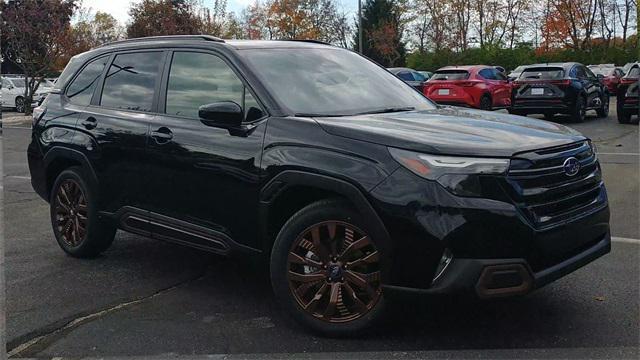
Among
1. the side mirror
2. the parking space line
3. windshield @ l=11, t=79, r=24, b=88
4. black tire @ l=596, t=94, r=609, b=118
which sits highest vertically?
windshield @ l=11, t=79, r=24, b=88

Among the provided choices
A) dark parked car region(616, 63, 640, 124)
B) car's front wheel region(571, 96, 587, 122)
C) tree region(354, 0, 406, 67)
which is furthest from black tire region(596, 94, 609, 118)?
tree region(354, 0, 406, 67)

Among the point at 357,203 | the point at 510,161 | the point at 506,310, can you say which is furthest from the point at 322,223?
the point at 506,310

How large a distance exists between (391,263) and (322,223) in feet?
1.58

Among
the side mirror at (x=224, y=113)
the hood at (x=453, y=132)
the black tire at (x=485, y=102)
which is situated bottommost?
the black tire at (x=485, y=102)

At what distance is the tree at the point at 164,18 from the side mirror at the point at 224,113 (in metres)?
28.8

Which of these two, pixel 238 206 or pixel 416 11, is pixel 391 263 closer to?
pixel 238 206

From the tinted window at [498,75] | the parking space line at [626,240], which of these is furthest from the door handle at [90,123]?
the tinted window at [498,75]

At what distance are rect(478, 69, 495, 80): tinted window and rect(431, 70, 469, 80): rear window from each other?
564mm

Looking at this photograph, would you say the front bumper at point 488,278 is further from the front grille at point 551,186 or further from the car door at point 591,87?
the car door at point 591,87

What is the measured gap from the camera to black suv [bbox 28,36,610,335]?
3.33 m

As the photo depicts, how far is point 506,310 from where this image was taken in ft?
13.6

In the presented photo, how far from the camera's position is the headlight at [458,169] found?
3.31 metres

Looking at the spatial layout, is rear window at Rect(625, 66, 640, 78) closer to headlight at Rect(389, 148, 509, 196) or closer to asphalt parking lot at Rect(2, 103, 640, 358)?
asphalt parking lot at Rect(2, 103, 640, 358)

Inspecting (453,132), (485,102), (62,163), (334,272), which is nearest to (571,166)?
(453,132)
